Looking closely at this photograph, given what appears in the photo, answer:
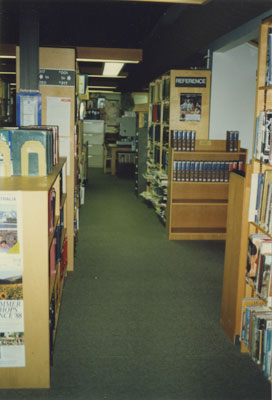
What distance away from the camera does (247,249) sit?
3.42 meters

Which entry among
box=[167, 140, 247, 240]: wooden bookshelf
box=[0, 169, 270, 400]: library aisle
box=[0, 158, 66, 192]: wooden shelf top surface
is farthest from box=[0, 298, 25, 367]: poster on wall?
box=[167, 140, 247, 240]: wooden bookshelf

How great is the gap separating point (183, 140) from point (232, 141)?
752mm

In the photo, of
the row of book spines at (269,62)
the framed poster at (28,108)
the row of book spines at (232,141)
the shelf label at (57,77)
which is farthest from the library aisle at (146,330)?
the shelf label at (57,77)

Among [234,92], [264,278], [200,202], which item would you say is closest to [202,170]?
[200,202]

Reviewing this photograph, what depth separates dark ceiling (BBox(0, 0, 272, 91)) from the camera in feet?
14.5

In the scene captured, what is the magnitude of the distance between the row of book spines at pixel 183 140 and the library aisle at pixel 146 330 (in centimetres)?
144

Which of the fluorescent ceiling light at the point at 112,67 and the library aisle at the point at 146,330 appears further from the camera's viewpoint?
the fluorescent ceiling light at the point at 112,67

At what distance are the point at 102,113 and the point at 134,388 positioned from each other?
620 inches

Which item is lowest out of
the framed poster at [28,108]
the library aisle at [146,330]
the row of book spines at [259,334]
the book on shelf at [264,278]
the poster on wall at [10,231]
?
the library aisle at [146,330]

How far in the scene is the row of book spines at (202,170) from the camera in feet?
22.2

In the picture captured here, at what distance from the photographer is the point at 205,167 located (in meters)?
6.83

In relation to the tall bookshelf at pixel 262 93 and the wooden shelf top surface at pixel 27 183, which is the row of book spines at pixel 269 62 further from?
the wooden shelf top surface at pixel 27 183

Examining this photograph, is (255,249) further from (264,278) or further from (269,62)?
(269,62)

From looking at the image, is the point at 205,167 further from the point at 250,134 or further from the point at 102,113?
the point at 102,113
